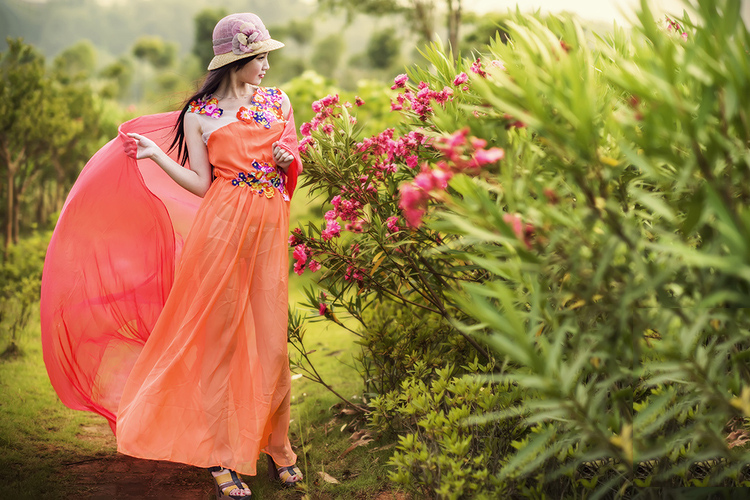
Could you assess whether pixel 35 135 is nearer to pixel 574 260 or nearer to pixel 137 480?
pixel 137 480

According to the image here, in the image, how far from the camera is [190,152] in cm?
269

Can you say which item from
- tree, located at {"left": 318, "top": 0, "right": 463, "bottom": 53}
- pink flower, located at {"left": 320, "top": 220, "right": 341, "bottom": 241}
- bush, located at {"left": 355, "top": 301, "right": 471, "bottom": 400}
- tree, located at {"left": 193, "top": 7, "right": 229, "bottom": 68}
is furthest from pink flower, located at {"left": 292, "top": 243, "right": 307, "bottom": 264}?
tree, located at {"left": 193, "top": 7, "right": 229, "bottom": 68}

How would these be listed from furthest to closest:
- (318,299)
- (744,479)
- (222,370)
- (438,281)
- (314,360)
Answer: (314,360), (318,299), (438,281), (222,370), (744,479)

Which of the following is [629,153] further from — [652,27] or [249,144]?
[249,144]

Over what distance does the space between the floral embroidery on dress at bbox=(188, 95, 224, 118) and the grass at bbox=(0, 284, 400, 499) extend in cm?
121

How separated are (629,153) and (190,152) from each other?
6.51ft

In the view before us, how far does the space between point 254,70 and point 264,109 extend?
0.59 ft

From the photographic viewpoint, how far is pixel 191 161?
2693 millimetres

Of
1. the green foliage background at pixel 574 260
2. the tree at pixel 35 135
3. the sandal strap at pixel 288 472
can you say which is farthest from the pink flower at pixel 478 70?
the tree at pixel 35 135

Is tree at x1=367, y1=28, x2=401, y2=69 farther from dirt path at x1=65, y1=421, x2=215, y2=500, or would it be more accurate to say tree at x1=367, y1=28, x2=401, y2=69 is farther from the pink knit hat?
dirt path at x1=65, y1=421, x2=215, y2=500

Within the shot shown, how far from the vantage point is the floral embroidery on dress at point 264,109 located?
268 cm

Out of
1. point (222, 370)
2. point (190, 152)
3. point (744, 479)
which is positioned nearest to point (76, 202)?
point (190, 152)

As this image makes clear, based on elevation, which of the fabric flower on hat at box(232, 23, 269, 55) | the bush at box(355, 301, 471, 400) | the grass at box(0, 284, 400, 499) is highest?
the fabric flower on hat at box(232, 23, 269, 55)

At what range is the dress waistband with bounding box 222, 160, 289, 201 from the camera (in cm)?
267
